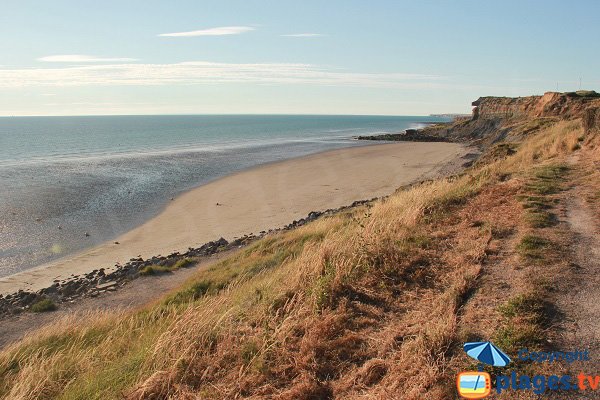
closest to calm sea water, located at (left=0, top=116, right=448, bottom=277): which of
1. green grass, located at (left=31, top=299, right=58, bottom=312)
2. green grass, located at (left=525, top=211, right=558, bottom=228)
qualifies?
green grass, located at (left=31, top=299, right=58, bottom=312)

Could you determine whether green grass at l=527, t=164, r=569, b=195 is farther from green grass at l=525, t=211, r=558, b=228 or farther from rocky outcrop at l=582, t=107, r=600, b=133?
rocky outcrop at l=582, t=107, r=600, b=133

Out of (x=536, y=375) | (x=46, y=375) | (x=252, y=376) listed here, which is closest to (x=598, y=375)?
(x=536, y=375)

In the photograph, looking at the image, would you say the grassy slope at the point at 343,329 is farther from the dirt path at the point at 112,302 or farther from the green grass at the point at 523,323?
the dirt path at the point at 112,302

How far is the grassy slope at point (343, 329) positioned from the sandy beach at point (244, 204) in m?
10.3

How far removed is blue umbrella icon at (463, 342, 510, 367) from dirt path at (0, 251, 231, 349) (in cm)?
951

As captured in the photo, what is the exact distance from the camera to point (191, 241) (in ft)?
69.4

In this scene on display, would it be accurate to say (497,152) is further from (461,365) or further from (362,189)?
(461,365)

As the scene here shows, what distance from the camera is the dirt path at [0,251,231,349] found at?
11.9m

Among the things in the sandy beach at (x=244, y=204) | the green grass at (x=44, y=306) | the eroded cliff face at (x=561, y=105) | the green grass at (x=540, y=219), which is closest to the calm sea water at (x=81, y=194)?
the sandy beach at (x=244, y=204)

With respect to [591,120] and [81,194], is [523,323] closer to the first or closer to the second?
[591,120]

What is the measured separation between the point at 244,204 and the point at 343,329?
76.6ft

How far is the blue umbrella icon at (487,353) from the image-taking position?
4398mm

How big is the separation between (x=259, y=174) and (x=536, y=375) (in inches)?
1526

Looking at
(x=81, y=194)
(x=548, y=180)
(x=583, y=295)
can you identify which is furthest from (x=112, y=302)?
(x=81, y=194)
